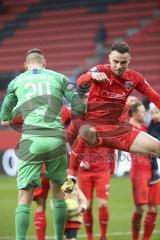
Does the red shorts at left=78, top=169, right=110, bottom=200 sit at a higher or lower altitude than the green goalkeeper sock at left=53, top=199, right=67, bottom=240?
higher

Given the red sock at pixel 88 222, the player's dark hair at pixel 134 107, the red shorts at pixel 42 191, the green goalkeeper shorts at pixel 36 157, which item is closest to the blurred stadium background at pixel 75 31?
the player's dark hair at pixel 134 107

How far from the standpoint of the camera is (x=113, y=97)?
7125 millimetres

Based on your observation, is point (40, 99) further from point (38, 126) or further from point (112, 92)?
point (112, 92)

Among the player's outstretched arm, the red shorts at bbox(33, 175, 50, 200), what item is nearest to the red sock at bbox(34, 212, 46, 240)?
the red shorts at bbox(33, 175, 50, 200)

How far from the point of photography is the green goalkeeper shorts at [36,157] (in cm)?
641

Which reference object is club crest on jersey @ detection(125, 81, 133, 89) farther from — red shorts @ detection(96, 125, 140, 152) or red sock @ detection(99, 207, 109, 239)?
red sock @ detection(99, 207, 109, 239)

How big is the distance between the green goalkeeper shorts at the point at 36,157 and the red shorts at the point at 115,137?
21.3 inches

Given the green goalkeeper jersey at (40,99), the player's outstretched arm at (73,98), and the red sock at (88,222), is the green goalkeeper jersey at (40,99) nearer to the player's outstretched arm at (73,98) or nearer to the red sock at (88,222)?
the player's outstretched arm at (73,98)

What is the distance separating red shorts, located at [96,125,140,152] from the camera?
7031mm

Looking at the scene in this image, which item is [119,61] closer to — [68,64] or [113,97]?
[113,97]

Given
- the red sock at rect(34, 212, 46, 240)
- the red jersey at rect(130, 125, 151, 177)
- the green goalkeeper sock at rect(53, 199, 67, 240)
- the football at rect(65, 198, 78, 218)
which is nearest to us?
the green goalkeeper sock at rect(53, 199, 67, 240)

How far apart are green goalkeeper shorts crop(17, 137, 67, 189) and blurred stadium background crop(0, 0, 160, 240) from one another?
12804mm

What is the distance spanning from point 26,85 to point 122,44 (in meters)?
1.08

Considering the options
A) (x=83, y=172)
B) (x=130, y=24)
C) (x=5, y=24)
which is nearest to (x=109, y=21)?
(x=130, y=24)
